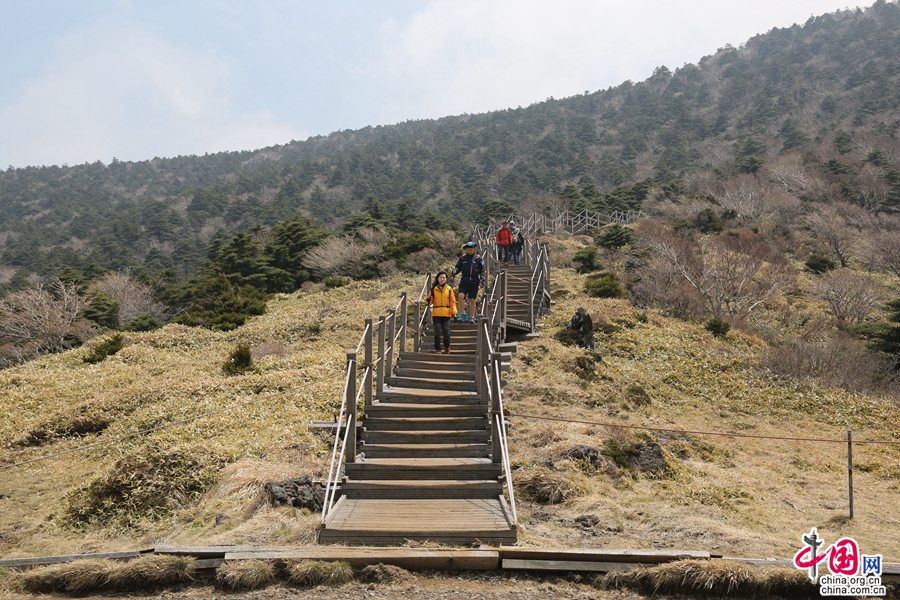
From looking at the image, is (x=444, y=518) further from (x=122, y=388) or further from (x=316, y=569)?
(x=122, y=388)

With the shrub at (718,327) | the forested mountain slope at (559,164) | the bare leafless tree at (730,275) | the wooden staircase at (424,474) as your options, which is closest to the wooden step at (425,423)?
the wooden staircase at (424,474)

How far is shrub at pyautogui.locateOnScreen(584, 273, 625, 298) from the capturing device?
23.4m

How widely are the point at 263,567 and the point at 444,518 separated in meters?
1.91

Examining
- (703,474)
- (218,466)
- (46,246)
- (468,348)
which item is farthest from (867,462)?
(46,246)

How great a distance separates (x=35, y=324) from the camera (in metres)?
26.6

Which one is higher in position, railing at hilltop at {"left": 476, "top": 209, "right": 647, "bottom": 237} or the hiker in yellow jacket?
railing at hilltop at {"left": 476, "top": 209, "right": 647, "bottom": 237}

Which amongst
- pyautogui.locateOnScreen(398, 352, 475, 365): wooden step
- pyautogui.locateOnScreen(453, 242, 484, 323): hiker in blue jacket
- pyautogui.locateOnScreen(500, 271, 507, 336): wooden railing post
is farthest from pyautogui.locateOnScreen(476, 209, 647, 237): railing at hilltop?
pyautogui.locateOnScreen(398, 352, 475, 365): wooden step

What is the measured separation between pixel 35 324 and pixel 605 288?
24.7 m

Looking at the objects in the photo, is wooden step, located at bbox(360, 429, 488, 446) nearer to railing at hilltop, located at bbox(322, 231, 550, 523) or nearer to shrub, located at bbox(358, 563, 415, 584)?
railing at hilltop, located at bbox(322, 231, 550, 523)

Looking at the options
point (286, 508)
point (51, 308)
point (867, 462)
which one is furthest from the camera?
point (51, 308)

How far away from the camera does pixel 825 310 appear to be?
23.0 m

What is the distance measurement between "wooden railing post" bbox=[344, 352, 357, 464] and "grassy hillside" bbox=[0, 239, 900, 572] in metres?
0.88

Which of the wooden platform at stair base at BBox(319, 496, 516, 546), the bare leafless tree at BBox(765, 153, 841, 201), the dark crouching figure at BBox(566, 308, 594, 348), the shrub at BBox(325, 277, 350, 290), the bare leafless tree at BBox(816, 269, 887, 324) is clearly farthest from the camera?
the bare leafless tree at BBox(765, 153, 841, 201)

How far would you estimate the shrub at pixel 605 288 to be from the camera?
76.6 feet
